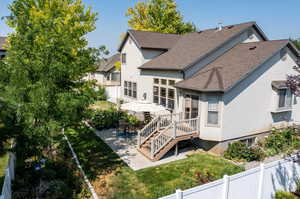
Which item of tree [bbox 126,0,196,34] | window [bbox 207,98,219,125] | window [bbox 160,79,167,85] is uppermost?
tree [bbox 126,0,196,34]

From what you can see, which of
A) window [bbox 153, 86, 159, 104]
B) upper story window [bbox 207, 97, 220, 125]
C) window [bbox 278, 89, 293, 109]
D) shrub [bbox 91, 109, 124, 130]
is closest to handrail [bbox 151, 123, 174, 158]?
upper story window [bbox 207, 97, 220, 125]

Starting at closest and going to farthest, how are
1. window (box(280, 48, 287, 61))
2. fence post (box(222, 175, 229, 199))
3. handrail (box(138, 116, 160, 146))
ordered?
1. fence post (box(222, 175, 229, 199))
2. window (box(280, 48, 287, 61))
3. handrail (box(138, 116, 160, 146))

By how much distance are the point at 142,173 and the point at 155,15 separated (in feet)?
107

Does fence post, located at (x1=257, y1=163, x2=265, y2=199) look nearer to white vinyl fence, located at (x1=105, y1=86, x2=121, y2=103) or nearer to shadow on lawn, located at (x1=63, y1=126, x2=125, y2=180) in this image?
shadow on lawn, located at (x1=63, y1=126, x2=125, y2=180)

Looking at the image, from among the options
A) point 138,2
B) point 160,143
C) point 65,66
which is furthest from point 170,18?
point 65,66

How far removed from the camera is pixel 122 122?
15.3m

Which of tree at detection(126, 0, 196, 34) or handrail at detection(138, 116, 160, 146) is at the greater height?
tree at detection(126, 0, 196, 34)

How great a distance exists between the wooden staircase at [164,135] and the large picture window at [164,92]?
151 centimetres

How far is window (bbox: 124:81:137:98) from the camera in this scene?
68.1 feet

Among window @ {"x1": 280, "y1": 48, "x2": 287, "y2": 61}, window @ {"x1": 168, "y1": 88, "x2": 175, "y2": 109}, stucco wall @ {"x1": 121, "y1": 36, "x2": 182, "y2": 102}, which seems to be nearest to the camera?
window @ {"x1": 280, "y1": 48, "x2": 287, "y2": 61}

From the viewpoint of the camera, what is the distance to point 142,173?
964 centimetres

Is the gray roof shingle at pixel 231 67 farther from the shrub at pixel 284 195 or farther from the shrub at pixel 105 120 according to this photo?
the shrub at pixel 105 120

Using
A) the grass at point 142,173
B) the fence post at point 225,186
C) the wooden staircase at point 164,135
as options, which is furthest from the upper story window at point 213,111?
the fence post at point 225,186

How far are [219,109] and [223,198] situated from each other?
6182 millimetres
